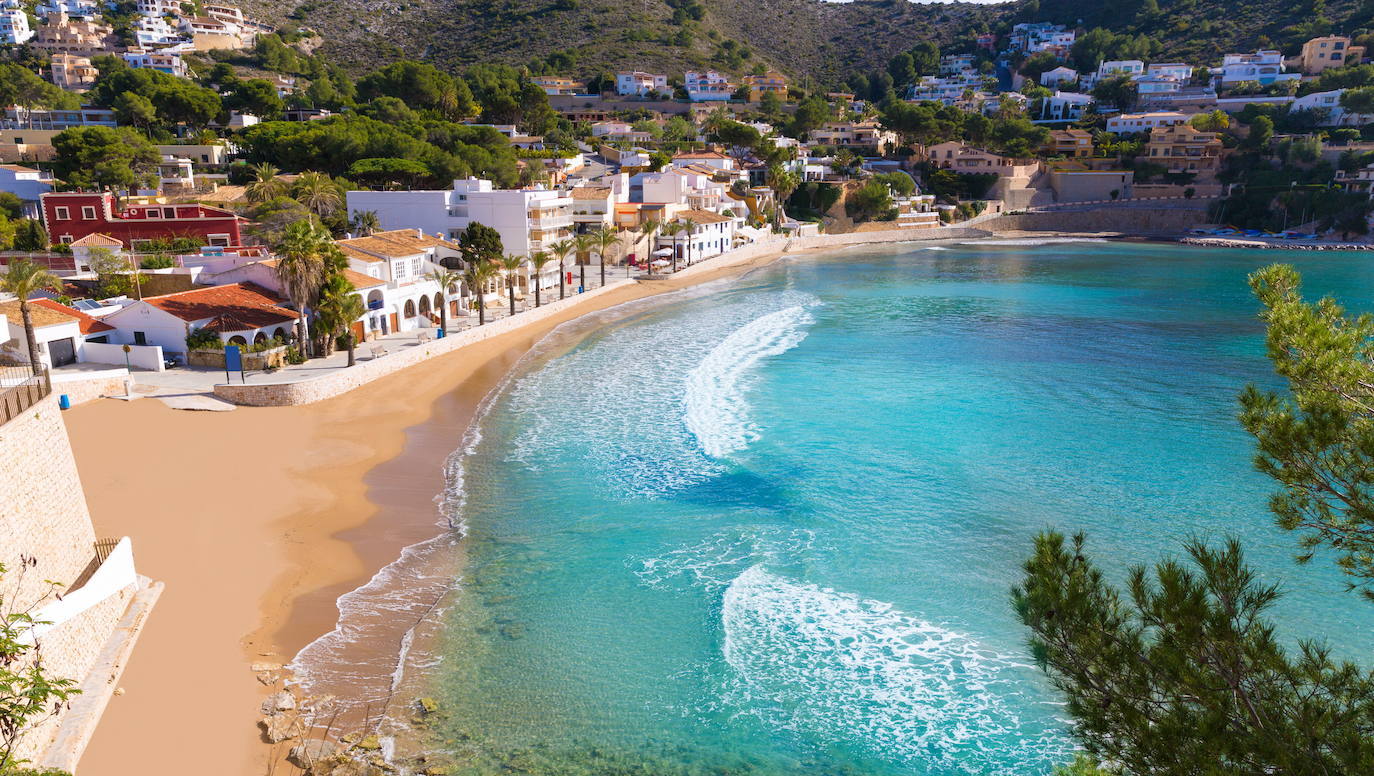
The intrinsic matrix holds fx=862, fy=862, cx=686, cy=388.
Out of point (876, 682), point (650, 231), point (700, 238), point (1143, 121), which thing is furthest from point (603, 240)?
point (1143, 121)

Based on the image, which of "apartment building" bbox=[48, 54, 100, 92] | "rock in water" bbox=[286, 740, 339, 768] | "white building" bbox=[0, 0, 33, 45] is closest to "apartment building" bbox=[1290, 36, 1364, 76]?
"rock in water" bbox=[286, 740, 339, 768]

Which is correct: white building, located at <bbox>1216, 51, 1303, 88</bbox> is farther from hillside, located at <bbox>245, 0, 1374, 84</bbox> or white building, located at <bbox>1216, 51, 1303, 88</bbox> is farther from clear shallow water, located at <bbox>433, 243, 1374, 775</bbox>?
clear shallow water, located at <bbox>433, 243, 1374, 775</bbox>

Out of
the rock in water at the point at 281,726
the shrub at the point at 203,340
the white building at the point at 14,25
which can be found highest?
the white building at the point at 14,25

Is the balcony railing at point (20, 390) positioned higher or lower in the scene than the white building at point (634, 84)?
lower

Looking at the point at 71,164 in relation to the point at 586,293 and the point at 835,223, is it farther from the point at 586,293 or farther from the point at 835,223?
the point at 835,223

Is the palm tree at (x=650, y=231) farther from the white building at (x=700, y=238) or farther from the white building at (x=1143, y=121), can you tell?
the white building at (x=1143, y=121)

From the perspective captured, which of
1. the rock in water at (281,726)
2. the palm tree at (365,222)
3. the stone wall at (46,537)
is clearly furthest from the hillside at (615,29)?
the rock in water at (281,726)

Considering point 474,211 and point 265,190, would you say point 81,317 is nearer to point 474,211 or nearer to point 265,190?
point 474,211
